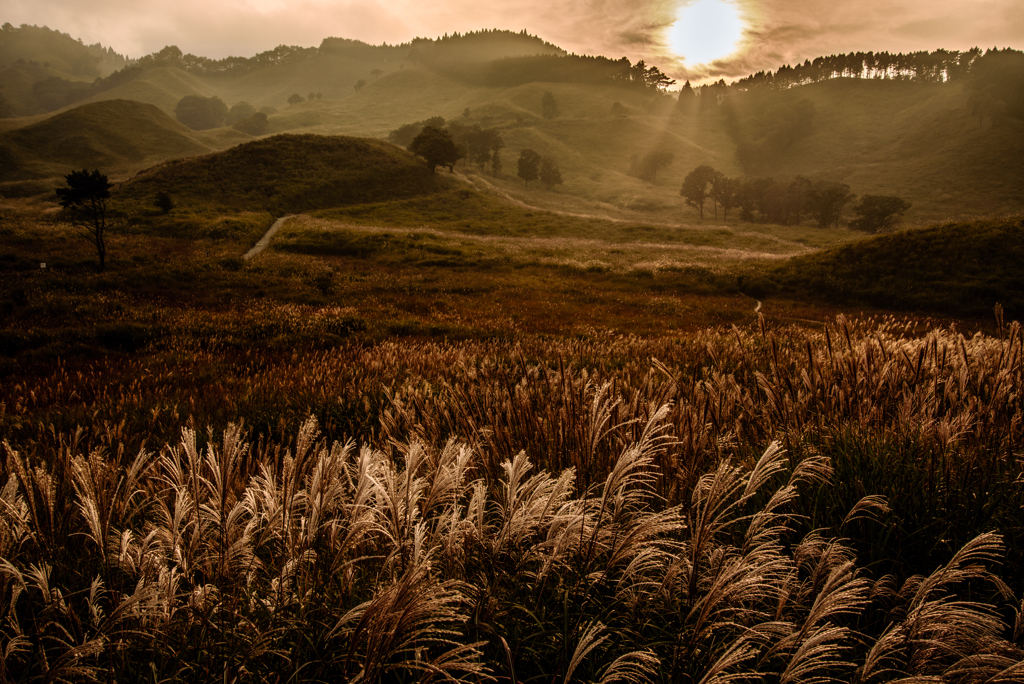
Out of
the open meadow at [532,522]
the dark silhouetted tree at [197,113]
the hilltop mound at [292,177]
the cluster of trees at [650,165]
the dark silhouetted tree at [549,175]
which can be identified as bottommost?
the open meadow at [532,522]

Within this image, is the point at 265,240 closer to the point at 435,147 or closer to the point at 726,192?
the point at 435,147

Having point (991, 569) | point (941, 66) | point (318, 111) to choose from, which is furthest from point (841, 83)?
point (991, 569)

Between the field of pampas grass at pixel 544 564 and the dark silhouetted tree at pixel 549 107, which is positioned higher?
the dark silhouetted tree at pixel 549 107

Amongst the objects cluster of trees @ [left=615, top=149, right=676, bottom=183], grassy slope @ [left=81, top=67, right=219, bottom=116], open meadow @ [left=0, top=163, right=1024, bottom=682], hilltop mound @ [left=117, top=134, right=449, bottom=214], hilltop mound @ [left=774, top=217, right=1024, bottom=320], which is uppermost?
grassy slope @ [left=81, top=67, right=219, bottom=116]

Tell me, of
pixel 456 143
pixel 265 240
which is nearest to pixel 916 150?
pixel 456 143

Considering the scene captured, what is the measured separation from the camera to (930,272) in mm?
22062

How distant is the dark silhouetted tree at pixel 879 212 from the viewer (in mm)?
72812

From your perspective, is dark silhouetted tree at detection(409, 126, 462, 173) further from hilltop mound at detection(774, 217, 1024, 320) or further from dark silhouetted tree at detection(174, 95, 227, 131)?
dark silhouetted tree at detection(174, 95, 227, 131)

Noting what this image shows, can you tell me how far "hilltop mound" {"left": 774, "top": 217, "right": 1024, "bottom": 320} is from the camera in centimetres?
1981

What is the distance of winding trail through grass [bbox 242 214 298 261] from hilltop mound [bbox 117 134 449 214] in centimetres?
522

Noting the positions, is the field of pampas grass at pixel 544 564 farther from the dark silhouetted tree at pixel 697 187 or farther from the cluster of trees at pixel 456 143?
the dark silhouetted tree at pixel 697 187

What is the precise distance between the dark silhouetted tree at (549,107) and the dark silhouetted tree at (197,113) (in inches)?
4516

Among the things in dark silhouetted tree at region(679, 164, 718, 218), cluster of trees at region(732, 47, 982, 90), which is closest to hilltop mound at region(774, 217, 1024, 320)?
dark silhouetted tree at region(679, 164, 718, 218)

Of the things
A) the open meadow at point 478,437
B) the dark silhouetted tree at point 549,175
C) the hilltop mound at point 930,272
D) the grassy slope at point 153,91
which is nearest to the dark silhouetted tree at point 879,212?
the open meadow at point 478,437
